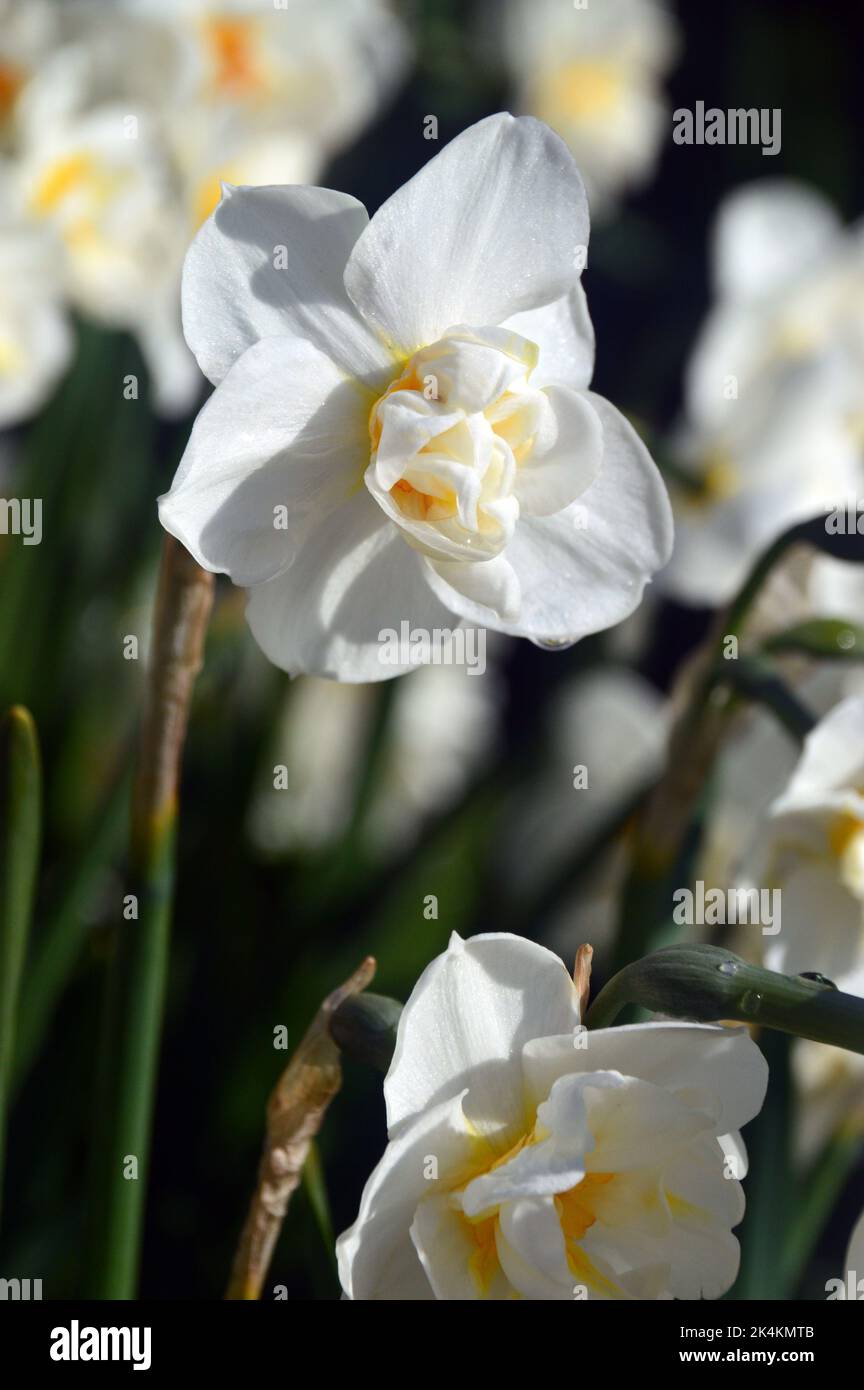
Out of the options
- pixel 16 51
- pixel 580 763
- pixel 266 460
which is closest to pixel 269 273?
pixel 266 460

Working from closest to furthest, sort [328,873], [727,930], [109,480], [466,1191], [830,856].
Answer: [466,1191] → [830,856] → [727,930] → [328,873] → [109,480]

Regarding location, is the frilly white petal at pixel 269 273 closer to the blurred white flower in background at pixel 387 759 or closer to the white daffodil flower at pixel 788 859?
the white daffodil flower at pixel 788 859

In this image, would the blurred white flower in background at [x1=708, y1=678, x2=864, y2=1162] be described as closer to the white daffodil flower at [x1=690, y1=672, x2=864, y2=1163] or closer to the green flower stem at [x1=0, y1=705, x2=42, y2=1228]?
the white daffodil flower at [x1=690, y1=672, x2=864, y2=1163]

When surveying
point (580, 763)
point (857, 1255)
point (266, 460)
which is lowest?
point (857, 1255)

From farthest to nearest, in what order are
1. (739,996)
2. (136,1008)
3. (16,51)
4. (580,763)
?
1. (580,763)
2. (16,51)
3. (136,1008)
4. (739,996)

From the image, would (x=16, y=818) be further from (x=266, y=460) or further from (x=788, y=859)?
(x=788, y=859)
